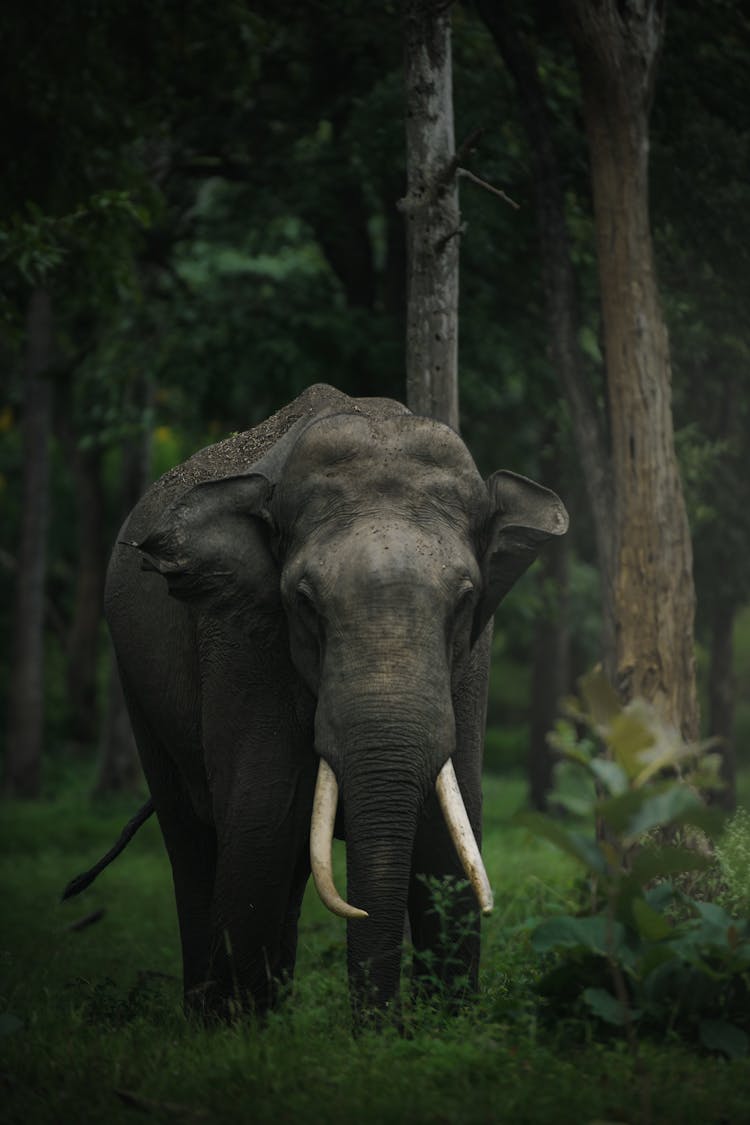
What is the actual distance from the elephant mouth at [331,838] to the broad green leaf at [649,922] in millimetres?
733

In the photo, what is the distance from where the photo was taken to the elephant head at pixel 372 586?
6.16 m

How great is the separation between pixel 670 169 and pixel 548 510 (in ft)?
18.9

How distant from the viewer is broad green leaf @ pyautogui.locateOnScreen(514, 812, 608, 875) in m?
5.05

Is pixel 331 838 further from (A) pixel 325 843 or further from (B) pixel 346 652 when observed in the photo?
(B) pixel 346 652

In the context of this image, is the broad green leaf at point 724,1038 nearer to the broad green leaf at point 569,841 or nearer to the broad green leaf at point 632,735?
the broad green leaf at point 569,841

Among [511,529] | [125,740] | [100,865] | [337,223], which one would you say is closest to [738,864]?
[511,529]

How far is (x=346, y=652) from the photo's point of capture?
20.7 ft

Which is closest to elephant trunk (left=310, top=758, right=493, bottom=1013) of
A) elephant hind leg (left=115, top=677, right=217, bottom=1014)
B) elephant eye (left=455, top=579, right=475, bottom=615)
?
elephant eye (left=455, top=579, right=475, bottom=615)

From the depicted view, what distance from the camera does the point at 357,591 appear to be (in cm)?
636

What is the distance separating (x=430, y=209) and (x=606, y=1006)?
5655 mm

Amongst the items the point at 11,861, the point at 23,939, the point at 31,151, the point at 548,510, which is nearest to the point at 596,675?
the point at 548,510

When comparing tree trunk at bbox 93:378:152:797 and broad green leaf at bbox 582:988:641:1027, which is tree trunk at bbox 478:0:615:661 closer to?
broad green leaf at bbox 582:988:641:1027

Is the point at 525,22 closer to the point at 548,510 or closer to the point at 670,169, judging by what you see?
the point at 670,169

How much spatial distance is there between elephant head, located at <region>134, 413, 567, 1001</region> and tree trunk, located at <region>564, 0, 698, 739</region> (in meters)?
2.97
